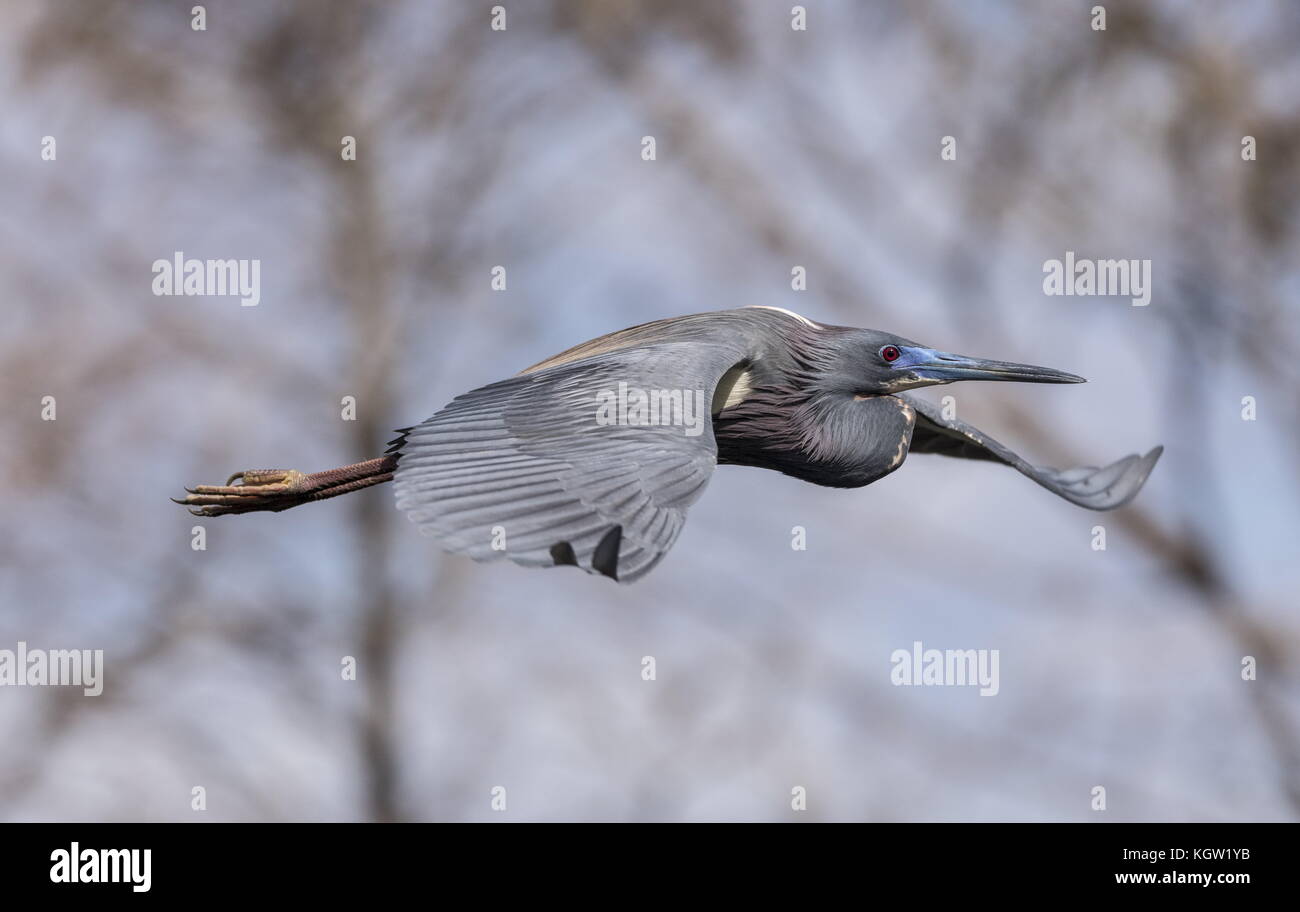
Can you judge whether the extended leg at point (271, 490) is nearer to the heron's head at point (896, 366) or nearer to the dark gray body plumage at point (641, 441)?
the dark gray body plumage at point (641, 441)

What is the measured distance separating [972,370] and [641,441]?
1153 millimetres

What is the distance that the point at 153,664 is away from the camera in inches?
299

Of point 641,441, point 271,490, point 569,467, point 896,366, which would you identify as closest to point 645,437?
point 641,441

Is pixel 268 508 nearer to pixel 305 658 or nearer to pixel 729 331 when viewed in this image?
pixel 729 331

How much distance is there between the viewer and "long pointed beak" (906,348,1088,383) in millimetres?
3119

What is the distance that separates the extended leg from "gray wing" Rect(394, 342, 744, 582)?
407 millimetres

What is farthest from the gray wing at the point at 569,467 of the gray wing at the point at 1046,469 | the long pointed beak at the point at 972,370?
the gray wing at the point at 1046,469

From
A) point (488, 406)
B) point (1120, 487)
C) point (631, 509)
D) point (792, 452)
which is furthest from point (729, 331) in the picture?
point (1120, 487)

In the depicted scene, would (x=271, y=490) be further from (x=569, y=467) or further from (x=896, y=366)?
(x=896, y=366)

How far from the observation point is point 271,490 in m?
3.03

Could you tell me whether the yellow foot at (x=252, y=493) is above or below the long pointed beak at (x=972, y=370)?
below

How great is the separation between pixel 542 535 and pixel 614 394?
49 centimetres

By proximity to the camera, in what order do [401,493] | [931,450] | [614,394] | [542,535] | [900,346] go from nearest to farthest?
[542,535] < [401,493] < [614,394] < [900,346] < [931,450]

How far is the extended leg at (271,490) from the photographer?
3016 millimetres
